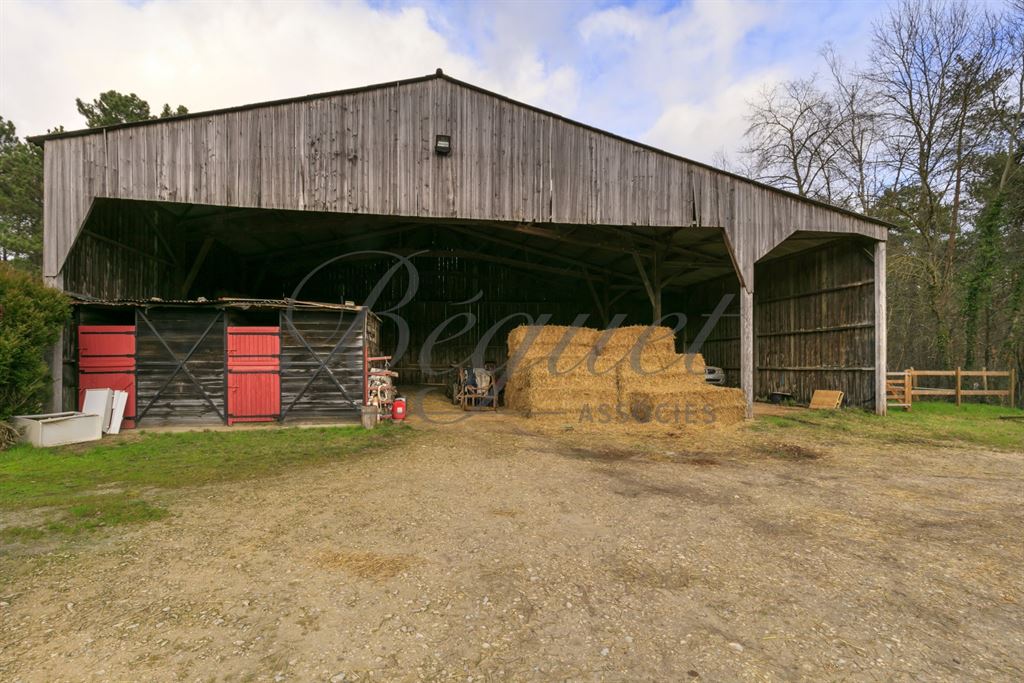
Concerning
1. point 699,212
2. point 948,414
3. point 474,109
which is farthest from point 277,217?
point 948,414

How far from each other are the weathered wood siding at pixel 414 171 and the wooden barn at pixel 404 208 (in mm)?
35

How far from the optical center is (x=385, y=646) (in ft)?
8.93

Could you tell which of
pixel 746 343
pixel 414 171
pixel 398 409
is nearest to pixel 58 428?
pixel 398 409

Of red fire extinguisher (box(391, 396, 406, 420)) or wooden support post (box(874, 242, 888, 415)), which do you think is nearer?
red fire extinguisher (box(391, 396, 406, 420))

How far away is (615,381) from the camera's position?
41.1 feet

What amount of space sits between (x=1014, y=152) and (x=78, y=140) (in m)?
28.6

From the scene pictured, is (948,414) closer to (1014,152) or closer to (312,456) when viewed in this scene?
(1014,152)

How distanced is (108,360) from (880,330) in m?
19.6

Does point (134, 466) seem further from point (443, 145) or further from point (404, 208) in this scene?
point (443, 145)

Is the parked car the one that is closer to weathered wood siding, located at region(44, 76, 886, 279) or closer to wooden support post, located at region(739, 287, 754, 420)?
wooden support post, located at region(739, 287, 754, 420)

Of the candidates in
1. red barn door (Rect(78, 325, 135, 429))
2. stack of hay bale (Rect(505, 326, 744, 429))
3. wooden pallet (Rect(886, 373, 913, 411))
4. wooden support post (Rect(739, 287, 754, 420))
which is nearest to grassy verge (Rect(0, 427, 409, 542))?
red barn door (Rect(78, 325, 135, 429))

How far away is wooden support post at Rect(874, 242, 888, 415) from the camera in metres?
13.1

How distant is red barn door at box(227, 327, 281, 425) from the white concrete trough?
2.39 m

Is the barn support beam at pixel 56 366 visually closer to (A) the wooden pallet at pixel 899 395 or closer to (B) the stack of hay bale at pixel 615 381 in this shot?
(B) the stack of hay bale at pixel 615 381
